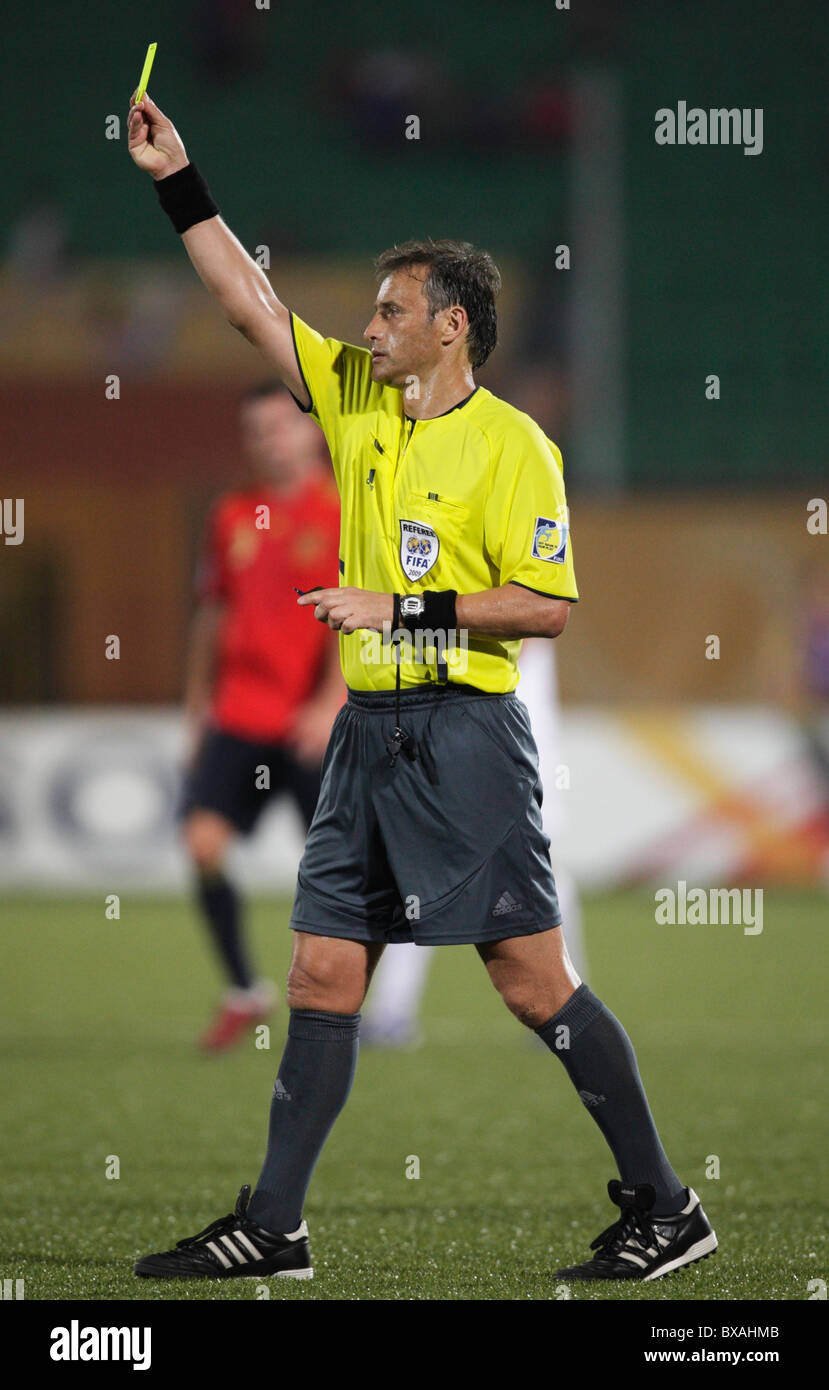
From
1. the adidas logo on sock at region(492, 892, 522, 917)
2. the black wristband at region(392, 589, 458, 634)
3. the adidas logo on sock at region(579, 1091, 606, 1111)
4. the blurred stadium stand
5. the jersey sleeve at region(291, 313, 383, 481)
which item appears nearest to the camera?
the black wristband at region(392, 589, 458, 634)

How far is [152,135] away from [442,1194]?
8.64 ft

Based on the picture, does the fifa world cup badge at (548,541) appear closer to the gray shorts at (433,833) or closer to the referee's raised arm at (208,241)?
the gray shorts at (433,833)

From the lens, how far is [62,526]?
1625cm

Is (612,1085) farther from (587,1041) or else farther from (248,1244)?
(248,1244)

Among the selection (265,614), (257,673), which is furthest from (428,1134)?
(265,614)

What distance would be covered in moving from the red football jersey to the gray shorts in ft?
11.3

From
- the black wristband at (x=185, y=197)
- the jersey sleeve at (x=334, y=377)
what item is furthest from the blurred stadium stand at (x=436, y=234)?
the black wristband at (x=185, y=197)

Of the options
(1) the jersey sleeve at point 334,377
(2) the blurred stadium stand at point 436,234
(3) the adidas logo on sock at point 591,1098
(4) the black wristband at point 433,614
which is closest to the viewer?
(4) the black wristband at point 433,614

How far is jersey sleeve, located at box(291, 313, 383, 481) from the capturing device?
3.99 m

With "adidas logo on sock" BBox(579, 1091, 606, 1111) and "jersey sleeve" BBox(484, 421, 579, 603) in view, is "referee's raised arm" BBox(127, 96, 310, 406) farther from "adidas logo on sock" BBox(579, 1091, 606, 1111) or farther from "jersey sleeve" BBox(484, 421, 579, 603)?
"adidas logo on sock" BBox(579, 1091, 606, 1111)

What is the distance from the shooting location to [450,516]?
12.5ft

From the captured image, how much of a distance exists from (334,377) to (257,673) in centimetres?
344

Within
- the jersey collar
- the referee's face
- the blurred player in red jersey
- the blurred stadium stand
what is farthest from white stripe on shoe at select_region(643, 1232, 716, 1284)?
the blurred stadium stand

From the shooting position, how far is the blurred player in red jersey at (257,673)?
7223 millimetres
